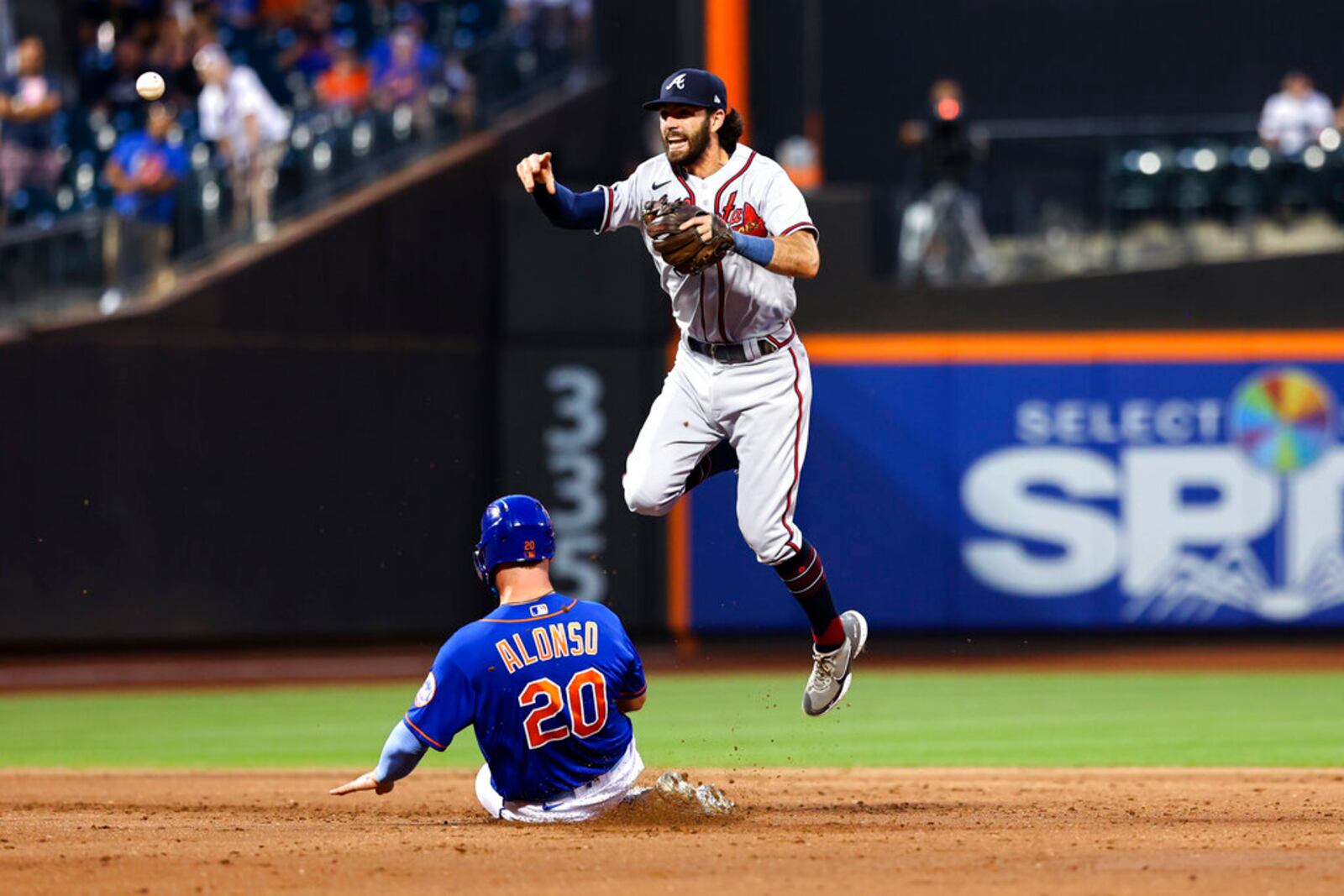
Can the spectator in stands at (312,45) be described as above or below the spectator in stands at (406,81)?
above

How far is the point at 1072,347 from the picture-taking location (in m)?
15.0

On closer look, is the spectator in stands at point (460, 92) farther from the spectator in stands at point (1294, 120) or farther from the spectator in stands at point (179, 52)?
the spectator in stands at point (1294, 120)

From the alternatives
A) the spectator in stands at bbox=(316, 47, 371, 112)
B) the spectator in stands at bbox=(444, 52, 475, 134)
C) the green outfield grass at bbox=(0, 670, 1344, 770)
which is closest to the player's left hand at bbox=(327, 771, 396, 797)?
the green outfield grass at bbox=(0, 670, 1344, 770)

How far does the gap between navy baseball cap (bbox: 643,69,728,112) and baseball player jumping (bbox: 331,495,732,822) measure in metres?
1.47

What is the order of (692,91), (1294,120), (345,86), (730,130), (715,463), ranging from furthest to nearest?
(345,86) → (1294,120) → (715,463) → (730,130) → (692,91)

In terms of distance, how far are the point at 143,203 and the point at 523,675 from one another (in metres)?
8.68

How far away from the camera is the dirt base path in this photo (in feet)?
17.0

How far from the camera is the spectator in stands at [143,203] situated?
526 inches

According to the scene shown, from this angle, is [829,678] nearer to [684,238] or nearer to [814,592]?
[814,592]

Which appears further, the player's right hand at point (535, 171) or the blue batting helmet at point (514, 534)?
the player's right hand at point (535, 171)

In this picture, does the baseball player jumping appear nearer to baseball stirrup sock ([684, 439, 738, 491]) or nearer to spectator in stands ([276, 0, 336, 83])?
baseball stirrup sock ([684, 439, 738, 491])

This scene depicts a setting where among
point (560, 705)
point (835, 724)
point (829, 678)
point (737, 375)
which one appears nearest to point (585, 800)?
point (560, 705)

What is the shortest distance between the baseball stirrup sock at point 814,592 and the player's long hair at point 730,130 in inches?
56.7

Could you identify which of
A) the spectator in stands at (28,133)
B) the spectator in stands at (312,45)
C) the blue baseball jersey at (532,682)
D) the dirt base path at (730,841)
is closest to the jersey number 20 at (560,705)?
the blue baseball jersey at (532,682)
